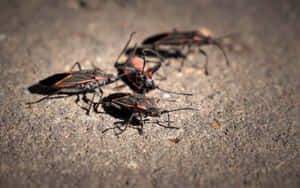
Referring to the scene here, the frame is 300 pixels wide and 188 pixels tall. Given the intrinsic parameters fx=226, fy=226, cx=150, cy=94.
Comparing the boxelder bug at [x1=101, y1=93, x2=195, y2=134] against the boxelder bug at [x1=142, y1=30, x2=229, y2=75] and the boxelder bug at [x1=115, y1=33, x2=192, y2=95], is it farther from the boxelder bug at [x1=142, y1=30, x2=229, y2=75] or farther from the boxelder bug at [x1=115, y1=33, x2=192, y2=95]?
the boxelder bug at [x1=142, y1=30, x2=229, y2=75]

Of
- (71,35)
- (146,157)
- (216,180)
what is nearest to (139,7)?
(71,35)

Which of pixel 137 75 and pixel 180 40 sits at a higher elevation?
pixel 180 40

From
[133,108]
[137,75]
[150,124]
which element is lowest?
[150,124]

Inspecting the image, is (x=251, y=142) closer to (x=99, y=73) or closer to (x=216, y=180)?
(x=216, y=180)

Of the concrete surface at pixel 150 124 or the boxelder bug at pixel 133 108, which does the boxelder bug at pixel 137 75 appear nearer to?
the concrete surface at pixel 150 124

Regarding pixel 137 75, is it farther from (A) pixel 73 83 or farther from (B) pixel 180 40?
(B) pixel 180 40

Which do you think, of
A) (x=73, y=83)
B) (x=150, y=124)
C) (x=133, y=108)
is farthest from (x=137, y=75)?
(x=73, y=83)

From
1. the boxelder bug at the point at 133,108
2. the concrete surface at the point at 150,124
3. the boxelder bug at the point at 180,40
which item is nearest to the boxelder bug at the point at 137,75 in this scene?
the concrete surface at the point at 150,124

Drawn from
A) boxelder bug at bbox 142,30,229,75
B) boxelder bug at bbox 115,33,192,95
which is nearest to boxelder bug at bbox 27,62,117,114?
boxelder bug at bbox 115,33,192,95

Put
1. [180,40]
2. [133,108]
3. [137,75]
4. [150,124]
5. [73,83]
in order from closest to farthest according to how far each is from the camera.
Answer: [133,108], [150,124], [73,83], [137,75], [180,40]
